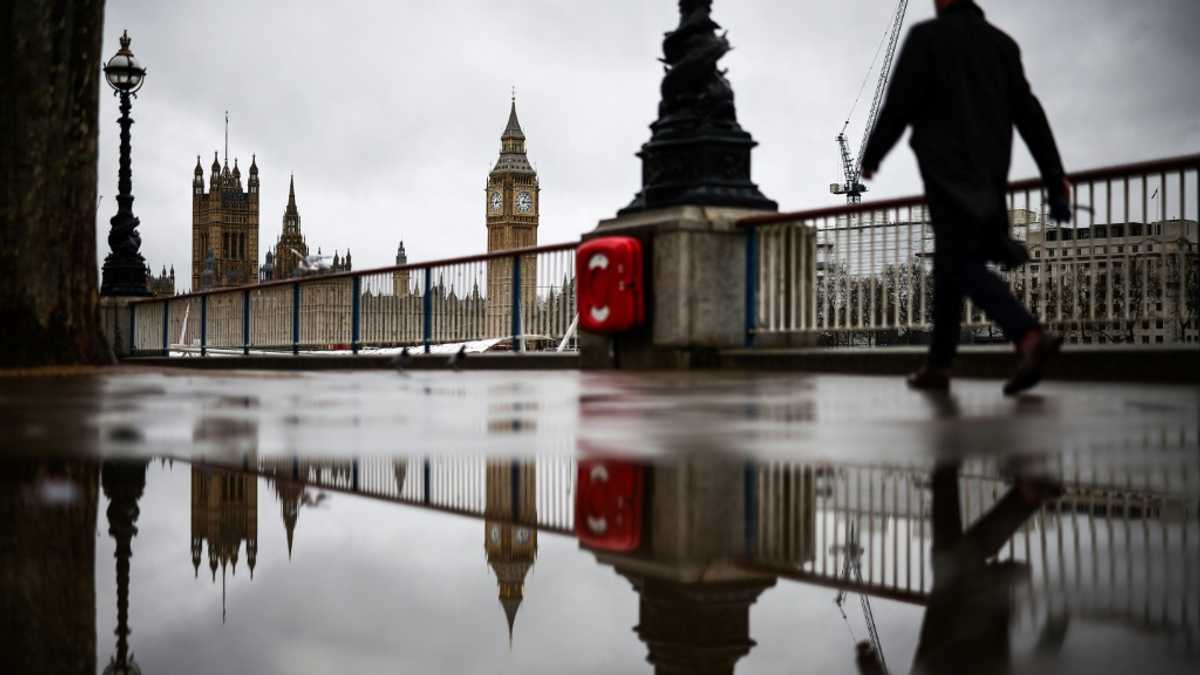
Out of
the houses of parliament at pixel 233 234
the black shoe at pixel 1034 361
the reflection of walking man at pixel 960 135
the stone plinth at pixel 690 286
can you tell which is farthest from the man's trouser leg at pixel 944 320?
the houses of parliament at pixel 233 234

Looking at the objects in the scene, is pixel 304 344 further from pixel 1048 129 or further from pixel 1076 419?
pixel 1076 419

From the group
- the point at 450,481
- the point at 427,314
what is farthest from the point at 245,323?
the point at 450,481

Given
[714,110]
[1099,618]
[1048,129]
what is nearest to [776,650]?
[1099,618]

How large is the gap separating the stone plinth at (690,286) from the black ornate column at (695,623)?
8.42 m

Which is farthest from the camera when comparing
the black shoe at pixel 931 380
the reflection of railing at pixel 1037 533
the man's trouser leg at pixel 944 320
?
the black shoe at pixel 931 380

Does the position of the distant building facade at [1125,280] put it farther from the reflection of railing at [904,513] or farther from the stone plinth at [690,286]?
the reflection of railing at [904,513]

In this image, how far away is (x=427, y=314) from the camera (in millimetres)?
15844

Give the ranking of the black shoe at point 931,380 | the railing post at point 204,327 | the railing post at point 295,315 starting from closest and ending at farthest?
the black shoe at point 931,380 < the railing post at point 295,315 < the railing post at point 204,327

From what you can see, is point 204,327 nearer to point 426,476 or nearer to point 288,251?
point 426,476

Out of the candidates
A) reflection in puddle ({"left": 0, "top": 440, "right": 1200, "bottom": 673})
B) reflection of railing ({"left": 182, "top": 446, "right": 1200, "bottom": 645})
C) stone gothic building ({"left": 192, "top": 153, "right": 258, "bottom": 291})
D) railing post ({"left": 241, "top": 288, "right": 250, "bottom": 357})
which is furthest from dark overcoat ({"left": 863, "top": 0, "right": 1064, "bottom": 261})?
stone gothic building ({"left": 192, "top": 153, "right": 258, "bottom": 291})

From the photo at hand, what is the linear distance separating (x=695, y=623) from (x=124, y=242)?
26709 millimetres

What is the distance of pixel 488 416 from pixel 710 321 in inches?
225

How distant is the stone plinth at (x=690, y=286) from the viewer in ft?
33.7

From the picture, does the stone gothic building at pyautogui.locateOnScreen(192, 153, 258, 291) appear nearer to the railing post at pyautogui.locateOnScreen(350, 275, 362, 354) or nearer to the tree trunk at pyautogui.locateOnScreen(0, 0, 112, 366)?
the railing post at pyautogui.locateOnScreen(350, 275, 362, 354)
